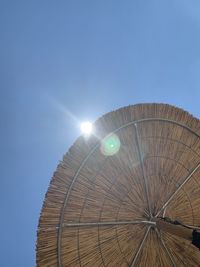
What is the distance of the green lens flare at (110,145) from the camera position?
17.7ft

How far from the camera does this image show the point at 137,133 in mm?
5754

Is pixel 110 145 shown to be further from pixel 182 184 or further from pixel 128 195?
pixel 182 184

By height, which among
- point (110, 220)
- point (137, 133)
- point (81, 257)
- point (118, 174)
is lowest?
point (81, 257)

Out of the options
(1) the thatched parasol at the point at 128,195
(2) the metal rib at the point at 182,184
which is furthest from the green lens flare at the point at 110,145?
(2) the metal rib at the point at 182,184

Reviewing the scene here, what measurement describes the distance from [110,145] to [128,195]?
2.65 feet

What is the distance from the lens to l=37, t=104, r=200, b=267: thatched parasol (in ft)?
17.4

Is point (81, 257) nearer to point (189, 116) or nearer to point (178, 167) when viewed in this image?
point (178, 167)

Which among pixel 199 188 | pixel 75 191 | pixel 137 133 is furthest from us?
pixel 199 188

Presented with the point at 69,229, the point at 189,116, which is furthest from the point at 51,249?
the point at 189,116

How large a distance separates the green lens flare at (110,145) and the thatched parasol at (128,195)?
14 millimetres

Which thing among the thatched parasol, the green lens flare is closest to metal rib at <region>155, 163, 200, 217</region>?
the thatched parasol

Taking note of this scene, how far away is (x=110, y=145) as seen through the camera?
18.2 feet

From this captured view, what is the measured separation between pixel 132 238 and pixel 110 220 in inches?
18.3

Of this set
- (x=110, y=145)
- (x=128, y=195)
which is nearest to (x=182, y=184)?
(x=128, y=195)
